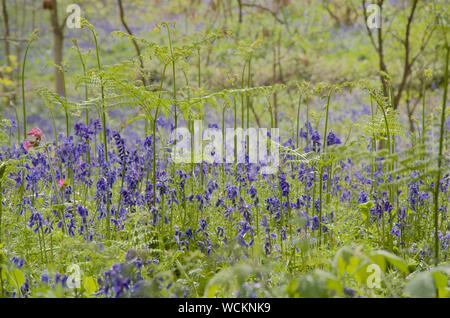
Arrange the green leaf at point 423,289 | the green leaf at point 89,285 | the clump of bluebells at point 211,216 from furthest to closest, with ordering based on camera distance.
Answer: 1. the clump of bluebells at point 211,216
2. the green leaf at point 89,285
3. the green leaf at point 423,289

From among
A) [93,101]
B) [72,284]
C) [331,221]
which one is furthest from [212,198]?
[72,284]

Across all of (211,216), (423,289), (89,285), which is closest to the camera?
(423,289)

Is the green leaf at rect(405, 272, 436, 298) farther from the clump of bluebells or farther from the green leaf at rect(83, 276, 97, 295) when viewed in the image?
the green leaf at rect(83, 276, 97, 295)

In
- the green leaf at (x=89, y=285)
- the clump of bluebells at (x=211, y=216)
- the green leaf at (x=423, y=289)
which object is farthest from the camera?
the clump of bluebells at (x=211, y=216)

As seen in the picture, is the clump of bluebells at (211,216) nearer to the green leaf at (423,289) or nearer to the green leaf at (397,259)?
the green leaf at (397,259)

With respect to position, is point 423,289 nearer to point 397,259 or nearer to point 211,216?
point 397,259

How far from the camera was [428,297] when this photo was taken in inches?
55.7

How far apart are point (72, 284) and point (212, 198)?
173 centimetres

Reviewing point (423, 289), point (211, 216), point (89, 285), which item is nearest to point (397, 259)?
point (423, 289)

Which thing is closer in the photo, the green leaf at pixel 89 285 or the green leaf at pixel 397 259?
the green leaf at pixel 397 259

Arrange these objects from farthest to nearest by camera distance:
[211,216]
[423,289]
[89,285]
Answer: [211,216], [89,285], [423,289]

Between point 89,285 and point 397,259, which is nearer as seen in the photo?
point 397,259

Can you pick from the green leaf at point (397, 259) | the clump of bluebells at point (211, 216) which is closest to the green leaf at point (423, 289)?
the green leaf at point (397, 259)
